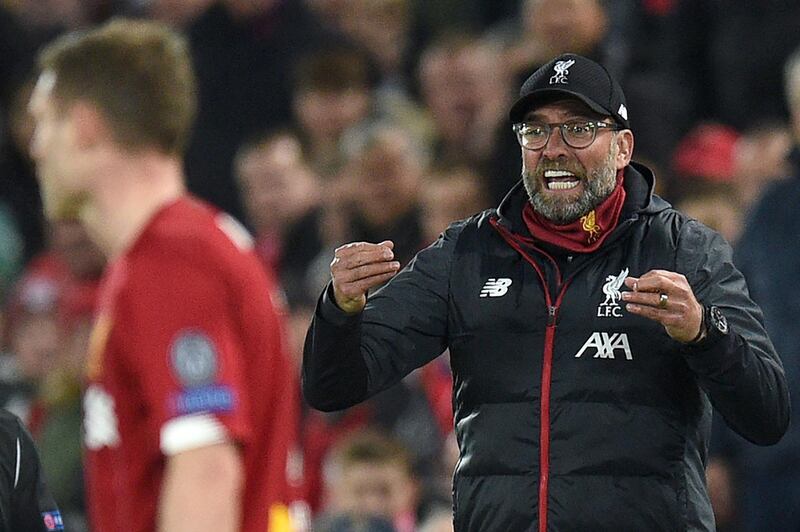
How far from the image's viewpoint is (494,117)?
8922mm

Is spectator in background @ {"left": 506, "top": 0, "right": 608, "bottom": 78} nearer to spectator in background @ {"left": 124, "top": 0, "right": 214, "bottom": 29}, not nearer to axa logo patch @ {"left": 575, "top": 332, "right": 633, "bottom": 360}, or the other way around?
spectator in background @ {"left": 124, "top": 0, "right": 214, "bottom": 29}

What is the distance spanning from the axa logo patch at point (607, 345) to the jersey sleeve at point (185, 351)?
3.12 ft

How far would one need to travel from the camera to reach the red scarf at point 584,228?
3977 mm

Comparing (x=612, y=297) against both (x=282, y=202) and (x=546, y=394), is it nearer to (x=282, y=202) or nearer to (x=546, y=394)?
(x=546, y=394)

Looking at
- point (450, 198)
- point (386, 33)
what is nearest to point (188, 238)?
point (450, 198)

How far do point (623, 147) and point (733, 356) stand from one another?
683mm

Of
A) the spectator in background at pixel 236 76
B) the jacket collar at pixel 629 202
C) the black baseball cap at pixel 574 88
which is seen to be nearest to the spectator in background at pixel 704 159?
the spectator in background at pixel 236 76

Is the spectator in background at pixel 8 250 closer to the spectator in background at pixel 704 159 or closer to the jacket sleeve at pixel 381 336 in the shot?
the spectator in background at pixel 704 159

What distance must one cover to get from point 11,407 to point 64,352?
0.55 m

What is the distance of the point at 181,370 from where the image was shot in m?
4.31

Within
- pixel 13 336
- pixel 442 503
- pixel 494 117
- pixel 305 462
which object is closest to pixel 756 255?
pixel 442 503

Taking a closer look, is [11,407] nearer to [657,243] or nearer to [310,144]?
[310,144]

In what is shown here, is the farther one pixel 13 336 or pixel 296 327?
pixel 13 336

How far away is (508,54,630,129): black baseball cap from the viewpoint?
157 inches
